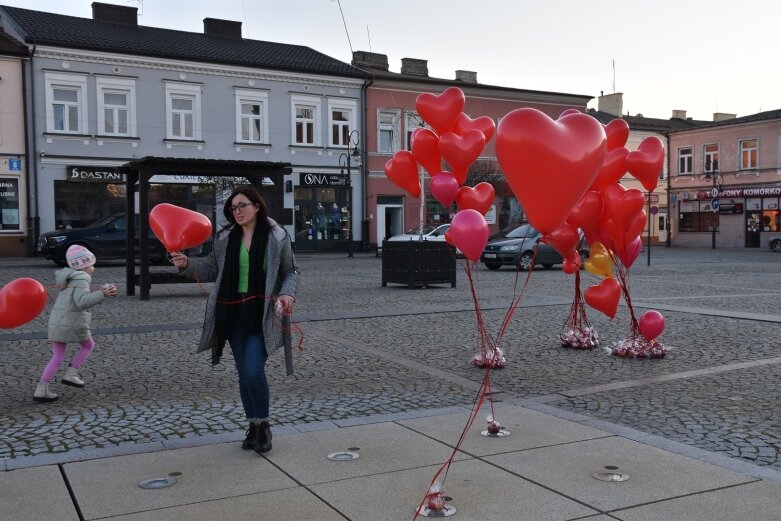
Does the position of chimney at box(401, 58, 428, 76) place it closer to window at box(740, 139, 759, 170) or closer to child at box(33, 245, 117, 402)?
window at box(740, 139, 759, 170)

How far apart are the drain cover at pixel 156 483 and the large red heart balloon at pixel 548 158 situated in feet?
8.38

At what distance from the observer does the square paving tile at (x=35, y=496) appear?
3875 mm

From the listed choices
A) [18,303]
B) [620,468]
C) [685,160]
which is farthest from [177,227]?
[685,160]

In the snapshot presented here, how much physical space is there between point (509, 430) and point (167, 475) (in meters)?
2.36

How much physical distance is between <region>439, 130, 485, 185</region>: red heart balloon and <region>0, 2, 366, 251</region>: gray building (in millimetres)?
19214

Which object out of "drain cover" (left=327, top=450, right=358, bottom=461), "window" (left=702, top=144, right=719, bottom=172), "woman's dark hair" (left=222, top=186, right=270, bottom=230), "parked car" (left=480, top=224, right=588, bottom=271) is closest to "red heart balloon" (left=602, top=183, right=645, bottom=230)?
"woman's dark hair" (left=222, top=186, right=270, bottom=230)

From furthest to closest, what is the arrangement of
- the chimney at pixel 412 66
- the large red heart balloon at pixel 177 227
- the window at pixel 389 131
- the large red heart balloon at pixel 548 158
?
the chimney at pixel 412 66 < the window at pixel 389 131 < the large red heart balloon at pixel 177 227 < the large red heart balloon at pixel 548 158

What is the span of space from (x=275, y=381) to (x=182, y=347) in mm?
2434

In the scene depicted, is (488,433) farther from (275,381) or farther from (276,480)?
(275,381)

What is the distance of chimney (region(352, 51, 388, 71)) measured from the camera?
38.5 metres

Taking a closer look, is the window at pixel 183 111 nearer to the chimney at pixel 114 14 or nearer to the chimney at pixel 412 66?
the chimney at pixel 114 14

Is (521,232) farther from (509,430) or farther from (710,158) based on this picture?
(710,158)

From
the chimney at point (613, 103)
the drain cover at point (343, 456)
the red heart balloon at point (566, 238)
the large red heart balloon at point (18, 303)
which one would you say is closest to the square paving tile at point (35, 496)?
the large red heart balloon at point (18, 303)

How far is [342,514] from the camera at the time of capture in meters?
3.87
